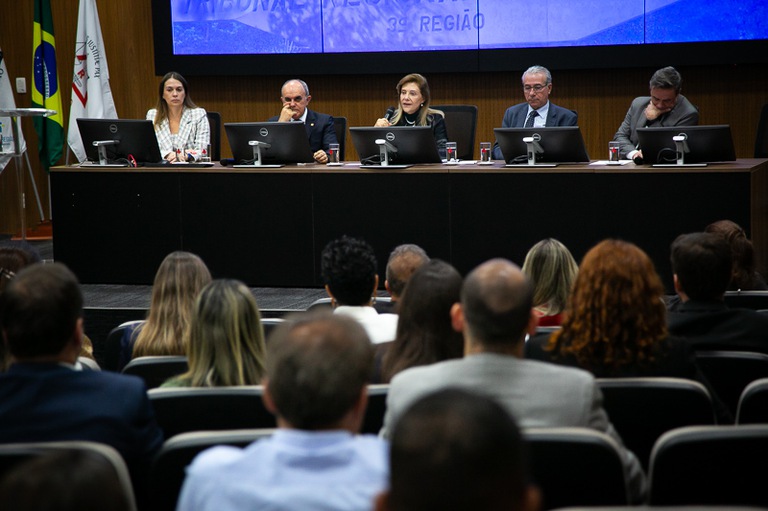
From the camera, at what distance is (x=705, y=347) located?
2.75 metres

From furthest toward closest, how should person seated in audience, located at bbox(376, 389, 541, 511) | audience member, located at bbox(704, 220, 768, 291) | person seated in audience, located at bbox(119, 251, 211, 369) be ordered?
audience member, located at bbox(704, 220, 768, 291)
person seated in audience, located at bbox(119, 251, 211, 369)
person seated in audience, located at bbox(376, 389, 541, 511)

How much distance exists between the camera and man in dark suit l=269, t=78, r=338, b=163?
6.95 meters

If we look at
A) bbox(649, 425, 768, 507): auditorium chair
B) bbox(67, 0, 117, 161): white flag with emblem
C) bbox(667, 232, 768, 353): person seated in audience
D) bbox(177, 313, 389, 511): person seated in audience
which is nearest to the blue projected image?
bbox(67, 0, 117, 161): white flag with emblem

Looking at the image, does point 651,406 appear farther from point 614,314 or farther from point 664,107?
point 664,107

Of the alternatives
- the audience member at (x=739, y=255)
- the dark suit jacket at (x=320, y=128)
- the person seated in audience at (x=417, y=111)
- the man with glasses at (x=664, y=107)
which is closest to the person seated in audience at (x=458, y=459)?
the audience member at (x=739, y=255)

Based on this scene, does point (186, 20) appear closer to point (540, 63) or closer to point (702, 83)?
point (540, 63)

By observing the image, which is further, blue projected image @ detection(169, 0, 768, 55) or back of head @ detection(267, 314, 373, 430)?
blue projected image @ detection(169, 0, 768, 55)

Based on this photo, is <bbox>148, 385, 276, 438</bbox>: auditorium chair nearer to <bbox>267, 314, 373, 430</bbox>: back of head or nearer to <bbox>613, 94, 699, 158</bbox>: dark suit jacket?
<bbox>267, 314, 373, 430</bbox>: back of head

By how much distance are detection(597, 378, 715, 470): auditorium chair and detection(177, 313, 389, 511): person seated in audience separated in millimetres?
Result: 840

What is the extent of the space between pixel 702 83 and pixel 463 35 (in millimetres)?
2011

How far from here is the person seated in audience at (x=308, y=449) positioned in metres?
1.42

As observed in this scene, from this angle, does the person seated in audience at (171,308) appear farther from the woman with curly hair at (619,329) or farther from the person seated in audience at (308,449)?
the person seated in audience at (308,449)

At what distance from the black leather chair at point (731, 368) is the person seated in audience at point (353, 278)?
0.94 meters

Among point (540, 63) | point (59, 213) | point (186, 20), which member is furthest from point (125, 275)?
point (540, 63)
